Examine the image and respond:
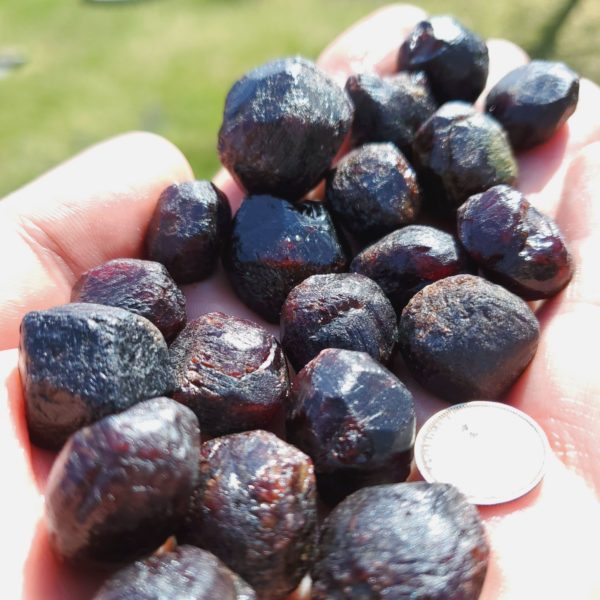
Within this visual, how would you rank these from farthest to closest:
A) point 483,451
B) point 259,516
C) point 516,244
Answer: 1. point 516,244
2. point 483,451
3. point 259,516

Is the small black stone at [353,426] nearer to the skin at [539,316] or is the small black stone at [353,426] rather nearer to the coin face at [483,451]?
the coin face at [483,451]

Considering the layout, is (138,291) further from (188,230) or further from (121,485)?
(121,485)

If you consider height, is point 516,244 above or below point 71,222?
below

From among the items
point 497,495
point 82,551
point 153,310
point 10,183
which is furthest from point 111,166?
point 10,183

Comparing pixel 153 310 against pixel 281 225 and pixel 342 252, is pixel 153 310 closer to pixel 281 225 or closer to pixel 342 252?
pixel 281 225

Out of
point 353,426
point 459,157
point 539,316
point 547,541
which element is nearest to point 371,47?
point 459,157
